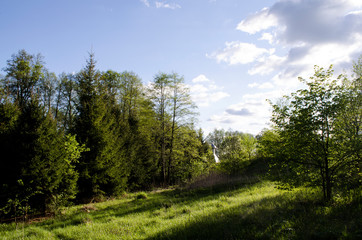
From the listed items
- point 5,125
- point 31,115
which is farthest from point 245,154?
point 5,125

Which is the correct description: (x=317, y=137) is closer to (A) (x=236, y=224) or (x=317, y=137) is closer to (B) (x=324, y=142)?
(B) (x=324, y=142)

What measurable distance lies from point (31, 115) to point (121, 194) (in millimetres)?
7891

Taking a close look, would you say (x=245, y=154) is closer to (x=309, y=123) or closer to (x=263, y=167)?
(x=263, y=167)

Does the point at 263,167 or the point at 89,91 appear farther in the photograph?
the point at 263,167

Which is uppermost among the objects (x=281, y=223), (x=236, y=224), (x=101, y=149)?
(x=101, y=149)

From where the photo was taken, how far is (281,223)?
16.9 feet

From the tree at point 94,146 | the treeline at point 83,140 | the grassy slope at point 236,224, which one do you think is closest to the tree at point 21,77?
the treeline at point 83,140

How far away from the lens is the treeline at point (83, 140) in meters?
8.83

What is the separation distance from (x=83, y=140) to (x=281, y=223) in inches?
468

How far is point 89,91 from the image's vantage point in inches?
553

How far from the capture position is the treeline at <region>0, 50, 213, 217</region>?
29.0ft

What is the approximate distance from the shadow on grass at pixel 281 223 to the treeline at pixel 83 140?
6.71 m

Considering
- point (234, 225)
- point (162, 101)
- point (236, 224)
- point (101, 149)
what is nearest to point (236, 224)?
point (236, 224)

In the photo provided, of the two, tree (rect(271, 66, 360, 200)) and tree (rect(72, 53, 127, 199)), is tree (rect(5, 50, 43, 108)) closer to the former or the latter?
tree (rect(72, 53, 127, 199))
